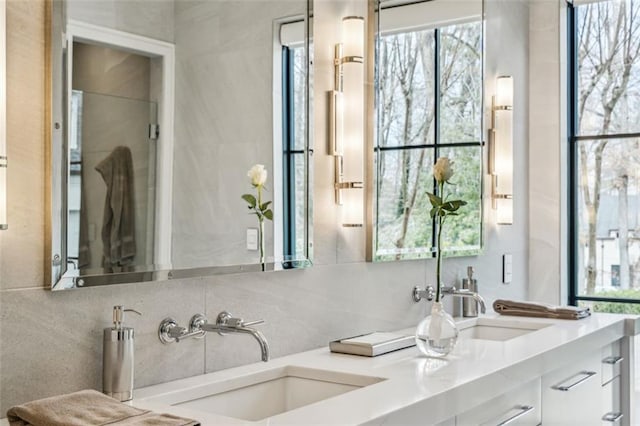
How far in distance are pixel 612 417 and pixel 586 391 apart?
16.0 inches

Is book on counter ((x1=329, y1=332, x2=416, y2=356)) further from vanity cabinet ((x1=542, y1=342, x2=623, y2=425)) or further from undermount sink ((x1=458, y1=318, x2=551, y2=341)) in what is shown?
undermount sink ((x1=458, y1=318, x2=551, y2=341))

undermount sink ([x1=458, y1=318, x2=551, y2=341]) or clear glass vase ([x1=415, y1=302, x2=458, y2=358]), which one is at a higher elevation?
clear glass vase ([x1=415, y1=302, x2=458, y2=358])

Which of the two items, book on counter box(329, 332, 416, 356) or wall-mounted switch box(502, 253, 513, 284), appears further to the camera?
wall-mounted switch box(502, 253, 513, 284)

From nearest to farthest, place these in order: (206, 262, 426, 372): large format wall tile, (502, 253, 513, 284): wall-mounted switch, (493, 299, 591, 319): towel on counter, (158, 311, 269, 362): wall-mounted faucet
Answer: (158, 311, 269, 362): wall-mounted faucet < (206, 262, 426, 372): large format wall tile < (493, 299, 591, 319): towel on counter < (502, 253, 513, 284): wall-mounted switch

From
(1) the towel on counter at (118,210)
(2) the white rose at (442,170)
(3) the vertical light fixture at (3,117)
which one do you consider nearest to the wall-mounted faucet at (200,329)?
(1) the towel on counter at (118,210)

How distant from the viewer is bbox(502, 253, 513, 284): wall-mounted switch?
357cm

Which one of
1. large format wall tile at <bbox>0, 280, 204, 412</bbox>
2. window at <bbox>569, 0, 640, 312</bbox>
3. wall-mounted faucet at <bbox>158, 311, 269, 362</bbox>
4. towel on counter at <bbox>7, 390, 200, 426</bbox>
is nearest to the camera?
towel on counter at <bbox>7, 390, 200, 426</bbox>

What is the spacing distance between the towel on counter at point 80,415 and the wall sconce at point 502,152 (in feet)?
7.78

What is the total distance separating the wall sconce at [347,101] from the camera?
239 cm

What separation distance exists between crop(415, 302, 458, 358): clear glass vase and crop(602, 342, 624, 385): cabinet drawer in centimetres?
101

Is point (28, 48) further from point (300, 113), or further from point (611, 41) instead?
point (611, 41)

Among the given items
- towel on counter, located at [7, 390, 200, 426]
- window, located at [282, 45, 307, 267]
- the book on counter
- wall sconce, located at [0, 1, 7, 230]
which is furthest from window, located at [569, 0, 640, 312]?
wall sconce, located at [0, 1, 7, 230]

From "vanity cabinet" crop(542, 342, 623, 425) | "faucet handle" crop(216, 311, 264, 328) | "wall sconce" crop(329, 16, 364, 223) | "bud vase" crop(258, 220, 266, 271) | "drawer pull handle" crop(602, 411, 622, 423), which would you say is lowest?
"drawer pull handle" crop(602, 411, 622, 423)

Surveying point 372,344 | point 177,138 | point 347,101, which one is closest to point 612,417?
point 372,344
